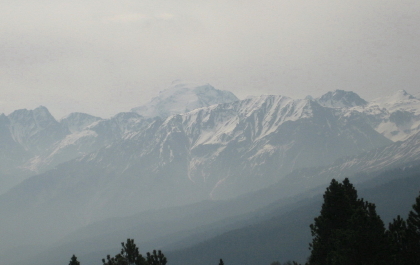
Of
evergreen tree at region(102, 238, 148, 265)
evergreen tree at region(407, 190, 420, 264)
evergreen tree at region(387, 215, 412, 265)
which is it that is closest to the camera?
evergreen tree at region(387, 215, 412, 265)

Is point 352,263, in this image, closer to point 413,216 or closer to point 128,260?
point 413,216

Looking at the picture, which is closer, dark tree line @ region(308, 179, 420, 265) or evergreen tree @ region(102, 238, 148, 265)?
dark tree line @ region(308, 179, 420, 265)

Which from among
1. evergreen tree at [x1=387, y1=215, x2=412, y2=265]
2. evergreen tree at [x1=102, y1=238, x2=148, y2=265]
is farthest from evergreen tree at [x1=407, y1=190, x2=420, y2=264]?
evergreen tree at [x1=102, y1=238, x2=148, y2=265]

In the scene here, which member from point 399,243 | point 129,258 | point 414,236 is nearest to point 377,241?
point 399,243

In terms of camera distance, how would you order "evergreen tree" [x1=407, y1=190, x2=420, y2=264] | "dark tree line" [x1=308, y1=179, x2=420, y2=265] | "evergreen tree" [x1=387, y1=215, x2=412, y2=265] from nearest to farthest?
"evergreen tree" [x1=387, y1=215, x2=412, y2=265] < "dark tree line" [x1=308, y1=179, x2=420, y2=265] < "evergreen tree" [x1=407, y1=190, x2=420, y2=264]

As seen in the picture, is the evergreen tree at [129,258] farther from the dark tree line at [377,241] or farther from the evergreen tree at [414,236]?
the evergreen tree at [414,236]

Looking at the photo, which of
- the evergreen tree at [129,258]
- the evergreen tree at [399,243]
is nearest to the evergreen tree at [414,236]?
the evergreen tree at [399,243]

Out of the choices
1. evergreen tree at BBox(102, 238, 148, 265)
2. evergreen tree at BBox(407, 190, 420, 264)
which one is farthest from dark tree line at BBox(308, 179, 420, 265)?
evergreen tree at BBox(102, 238, 148, 265)

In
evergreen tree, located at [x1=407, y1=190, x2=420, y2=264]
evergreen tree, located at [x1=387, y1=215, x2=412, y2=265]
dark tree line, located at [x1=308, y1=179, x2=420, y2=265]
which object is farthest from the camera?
evergreen tree, located at [x1=407, y1=190, x2=420, y2=264]

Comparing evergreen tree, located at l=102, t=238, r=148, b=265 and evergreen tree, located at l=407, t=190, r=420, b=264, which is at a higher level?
evergreen tree, located at l=102, t=238, r=148, b=265

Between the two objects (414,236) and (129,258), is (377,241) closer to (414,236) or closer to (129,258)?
(414,236)

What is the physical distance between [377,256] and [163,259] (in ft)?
59.5

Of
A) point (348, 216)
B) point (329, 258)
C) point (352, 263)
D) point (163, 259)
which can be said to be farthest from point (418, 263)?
point (163, 259)

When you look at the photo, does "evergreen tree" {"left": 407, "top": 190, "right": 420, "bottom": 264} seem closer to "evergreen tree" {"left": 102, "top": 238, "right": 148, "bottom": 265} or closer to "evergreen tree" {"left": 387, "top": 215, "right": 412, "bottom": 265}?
"evergreen tree" {"left": 387, "top": 215, "right": 412, "bottom": 265}
